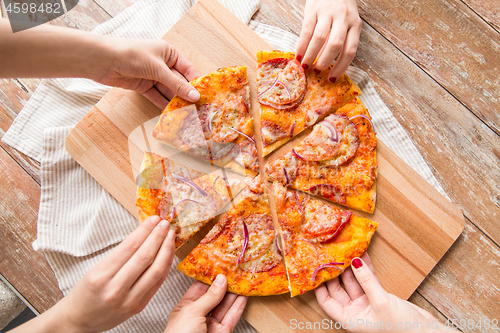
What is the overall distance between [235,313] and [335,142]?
209cm

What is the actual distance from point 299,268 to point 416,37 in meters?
3.02

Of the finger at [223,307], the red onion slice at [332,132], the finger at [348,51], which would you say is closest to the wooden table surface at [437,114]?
the finger at [348,51]

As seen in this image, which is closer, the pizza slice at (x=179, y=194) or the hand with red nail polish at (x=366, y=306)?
the hand with red nail polish at (x=366, y=306)

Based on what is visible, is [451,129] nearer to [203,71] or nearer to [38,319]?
[203,71]

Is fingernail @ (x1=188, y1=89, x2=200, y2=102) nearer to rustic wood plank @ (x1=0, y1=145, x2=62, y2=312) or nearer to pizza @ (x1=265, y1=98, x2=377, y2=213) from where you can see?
pizza @ (x1=265, y1=98, x2=377, y2=213)

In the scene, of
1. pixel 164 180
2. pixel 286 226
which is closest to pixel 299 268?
pixel 286 226

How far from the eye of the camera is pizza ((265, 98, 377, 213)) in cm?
335

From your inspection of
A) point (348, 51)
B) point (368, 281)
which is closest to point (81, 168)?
point (348, 51)

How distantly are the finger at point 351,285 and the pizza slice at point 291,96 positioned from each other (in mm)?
1620

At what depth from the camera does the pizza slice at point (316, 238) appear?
Answer: 3238 mm

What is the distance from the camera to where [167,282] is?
352cm

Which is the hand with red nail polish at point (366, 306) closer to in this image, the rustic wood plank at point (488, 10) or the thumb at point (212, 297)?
the thumb at point (212, 297)

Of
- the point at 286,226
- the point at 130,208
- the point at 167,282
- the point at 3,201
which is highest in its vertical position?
the point at 286,226

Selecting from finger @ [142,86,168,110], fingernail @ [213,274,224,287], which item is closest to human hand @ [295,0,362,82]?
finger @ [142,86,168,110]
